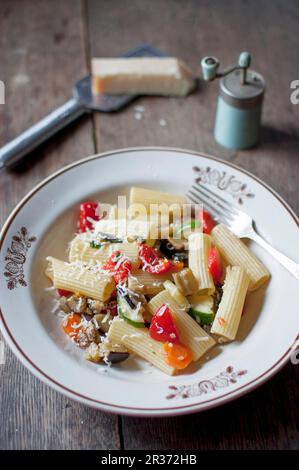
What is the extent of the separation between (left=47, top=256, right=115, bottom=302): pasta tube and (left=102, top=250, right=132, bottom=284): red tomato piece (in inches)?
0.7

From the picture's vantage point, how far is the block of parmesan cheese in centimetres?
247

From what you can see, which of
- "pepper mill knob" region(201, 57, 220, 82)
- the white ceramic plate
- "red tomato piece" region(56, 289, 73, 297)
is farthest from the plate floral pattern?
"pepper mill knob" region(201, 57, 220, 82)

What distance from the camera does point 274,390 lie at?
5.26 feet

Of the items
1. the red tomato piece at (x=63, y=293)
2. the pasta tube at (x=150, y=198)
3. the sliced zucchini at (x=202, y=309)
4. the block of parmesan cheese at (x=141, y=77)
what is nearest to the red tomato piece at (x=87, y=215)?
the pasta tube at (x=150, y=198)

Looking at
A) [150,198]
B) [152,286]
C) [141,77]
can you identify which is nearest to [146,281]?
[152,286]

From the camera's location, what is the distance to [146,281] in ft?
5.58

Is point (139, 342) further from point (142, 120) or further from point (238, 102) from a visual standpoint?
point (142, 120)

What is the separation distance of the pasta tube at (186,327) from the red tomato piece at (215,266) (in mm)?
173

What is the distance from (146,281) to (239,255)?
297 millimetres

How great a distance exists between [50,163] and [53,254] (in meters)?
0.53

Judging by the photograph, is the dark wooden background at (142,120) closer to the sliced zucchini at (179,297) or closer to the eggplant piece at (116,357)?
the eggplant piece at (116,357)

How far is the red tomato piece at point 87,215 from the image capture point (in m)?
1.92

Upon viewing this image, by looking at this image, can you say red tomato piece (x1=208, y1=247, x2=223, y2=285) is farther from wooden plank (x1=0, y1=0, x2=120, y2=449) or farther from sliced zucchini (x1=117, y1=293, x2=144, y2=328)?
wooden plank (x1=0, y1=0, x2=120, y2=449)

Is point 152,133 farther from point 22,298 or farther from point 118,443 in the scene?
point 118,443
